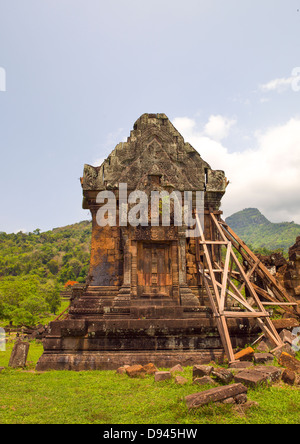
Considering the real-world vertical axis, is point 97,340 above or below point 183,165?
below

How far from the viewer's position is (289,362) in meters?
5.75

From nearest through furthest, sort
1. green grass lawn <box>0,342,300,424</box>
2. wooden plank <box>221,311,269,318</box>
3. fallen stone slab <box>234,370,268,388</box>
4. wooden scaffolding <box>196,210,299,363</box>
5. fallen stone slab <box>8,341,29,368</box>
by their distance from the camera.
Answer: green grass lawn <box>0,342,300,424</box>
fallen stone slab <box>234,370,268,388</box>
wooden plank <box>221,311,269,318</box>
wooden scaffolding <box>196,210,299,363</box>
fallen stone slab <box>8,341,29,368</box>

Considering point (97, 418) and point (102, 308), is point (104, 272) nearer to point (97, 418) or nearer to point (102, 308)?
point (102, 308)

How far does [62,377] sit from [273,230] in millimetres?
148233

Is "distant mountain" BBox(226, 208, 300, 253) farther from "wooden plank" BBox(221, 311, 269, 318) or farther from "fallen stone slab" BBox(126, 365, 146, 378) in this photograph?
"fallen stone slab" BBox(126, 365, 146, 378)

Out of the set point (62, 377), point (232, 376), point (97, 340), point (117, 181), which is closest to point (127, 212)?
point (117, 181)

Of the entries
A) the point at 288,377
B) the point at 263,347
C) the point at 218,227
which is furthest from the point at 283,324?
the point at 288,377

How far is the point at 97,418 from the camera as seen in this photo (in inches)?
157

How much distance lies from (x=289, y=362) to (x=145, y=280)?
4.23 metres

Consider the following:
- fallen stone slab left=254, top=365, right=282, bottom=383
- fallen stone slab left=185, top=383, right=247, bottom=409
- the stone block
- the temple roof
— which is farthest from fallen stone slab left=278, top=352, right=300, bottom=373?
the temple roof

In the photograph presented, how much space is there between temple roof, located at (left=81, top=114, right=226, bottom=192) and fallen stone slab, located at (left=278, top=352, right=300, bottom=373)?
17.4 ft

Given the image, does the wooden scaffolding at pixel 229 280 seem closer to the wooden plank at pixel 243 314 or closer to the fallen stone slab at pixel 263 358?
the wooden plank at pixel 243 314

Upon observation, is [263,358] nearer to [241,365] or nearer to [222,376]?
[241,365]

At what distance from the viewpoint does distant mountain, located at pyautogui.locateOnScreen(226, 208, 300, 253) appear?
4536 inches
